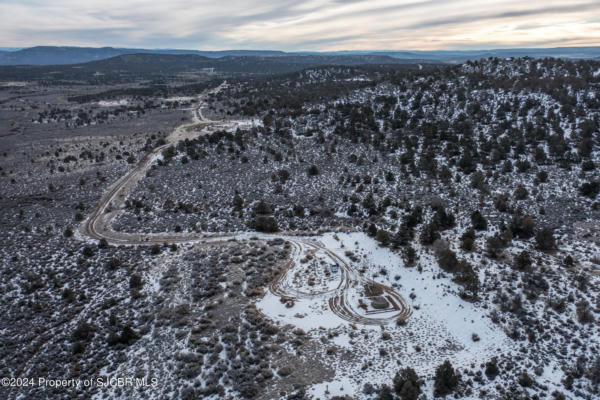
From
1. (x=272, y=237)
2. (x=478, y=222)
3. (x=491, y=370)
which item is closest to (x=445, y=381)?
(x=491, y=370)

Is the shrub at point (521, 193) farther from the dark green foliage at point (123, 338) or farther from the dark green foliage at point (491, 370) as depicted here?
the dark green foliage at point (123, 338)

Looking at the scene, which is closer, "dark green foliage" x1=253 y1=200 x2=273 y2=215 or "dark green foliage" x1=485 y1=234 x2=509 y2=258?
"dark green foliage" x1=485 y1=234 x2=509 y2=258

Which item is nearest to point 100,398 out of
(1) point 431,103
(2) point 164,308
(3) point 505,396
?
(2) point 164,308

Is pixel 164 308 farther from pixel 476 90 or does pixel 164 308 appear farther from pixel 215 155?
pixel 476 90

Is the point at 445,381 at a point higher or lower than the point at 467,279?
lower

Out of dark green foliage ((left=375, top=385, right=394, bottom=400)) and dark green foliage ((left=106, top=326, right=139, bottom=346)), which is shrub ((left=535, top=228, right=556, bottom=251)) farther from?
dark green foliage ((left=106, top=326, right=139, bottom=346))

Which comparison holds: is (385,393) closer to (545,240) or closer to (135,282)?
(545,240)

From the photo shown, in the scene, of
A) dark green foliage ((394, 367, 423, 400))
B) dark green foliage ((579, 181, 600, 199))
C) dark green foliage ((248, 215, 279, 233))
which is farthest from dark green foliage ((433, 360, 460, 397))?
dark green foliage ((579, 181, 600, 199))

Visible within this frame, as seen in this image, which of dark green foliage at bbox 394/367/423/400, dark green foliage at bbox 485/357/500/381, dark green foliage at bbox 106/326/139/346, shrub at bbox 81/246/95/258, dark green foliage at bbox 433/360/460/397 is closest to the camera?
dark green foliage at bbox 394/367/423/400
